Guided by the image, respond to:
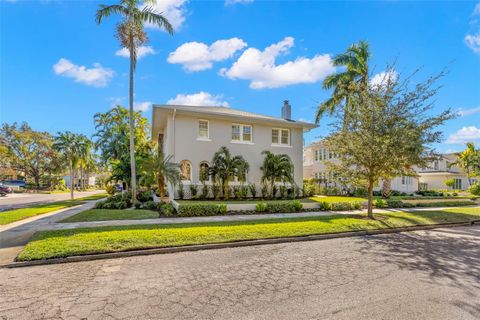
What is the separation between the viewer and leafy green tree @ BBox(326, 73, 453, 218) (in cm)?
1091

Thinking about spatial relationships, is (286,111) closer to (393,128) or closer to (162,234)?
(393,128)

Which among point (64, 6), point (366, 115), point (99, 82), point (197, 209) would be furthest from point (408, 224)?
point (99, 82)

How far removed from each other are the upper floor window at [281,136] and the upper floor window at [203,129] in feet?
18.2

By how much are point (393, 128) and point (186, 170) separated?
41.1 ft

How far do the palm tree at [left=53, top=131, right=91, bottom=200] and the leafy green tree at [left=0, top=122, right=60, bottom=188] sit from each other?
23.1 metres

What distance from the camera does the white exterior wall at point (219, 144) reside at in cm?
1647

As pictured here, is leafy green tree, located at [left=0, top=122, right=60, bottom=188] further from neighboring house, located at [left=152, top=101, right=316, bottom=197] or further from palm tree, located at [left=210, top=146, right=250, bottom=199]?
palm tree, located at [left=210, top=146, right=250, bottom=199]

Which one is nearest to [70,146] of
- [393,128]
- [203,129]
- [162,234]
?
[203,129]

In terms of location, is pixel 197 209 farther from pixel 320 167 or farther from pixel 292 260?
pixel 320 167

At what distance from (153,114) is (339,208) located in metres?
13.9

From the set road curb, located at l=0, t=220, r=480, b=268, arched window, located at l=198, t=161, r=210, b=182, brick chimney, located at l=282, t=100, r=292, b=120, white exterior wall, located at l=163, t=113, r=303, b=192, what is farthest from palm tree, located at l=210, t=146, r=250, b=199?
road curb, located at l=0, t=220, r=480, b=268

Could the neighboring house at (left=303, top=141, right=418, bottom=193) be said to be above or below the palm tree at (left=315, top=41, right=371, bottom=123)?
below

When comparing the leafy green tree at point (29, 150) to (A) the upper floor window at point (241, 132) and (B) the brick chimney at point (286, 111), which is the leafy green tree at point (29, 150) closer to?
(A) the upper floor window at point (241, 132)

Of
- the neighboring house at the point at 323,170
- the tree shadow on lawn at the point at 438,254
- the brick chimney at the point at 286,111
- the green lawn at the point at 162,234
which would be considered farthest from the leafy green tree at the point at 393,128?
the neighboring house at the point at 323,170
